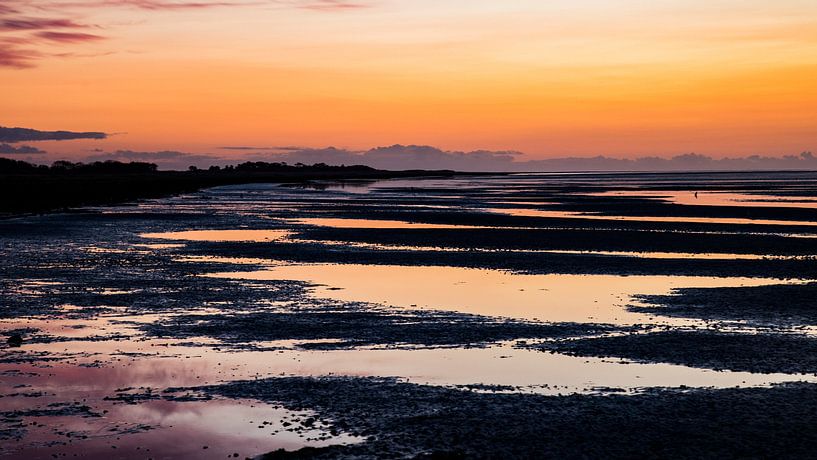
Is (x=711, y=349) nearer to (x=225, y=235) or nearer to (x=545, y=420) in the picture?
(x=545, y=420)

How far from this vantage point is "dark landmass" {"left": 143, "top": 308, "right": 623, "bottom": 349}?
57.4 ft

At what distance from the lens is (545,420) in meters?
11.8

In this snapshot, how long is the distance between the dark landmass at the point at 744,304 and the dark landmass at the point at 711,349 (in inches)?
88.3

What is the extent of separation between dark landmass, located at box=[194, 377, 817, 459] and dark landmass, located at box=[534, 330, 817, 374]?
5.31 feet

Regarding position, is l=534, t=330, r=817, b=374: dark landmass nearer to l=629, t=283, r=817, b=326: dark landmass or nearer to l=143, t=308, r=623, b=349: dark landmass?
l=143, t=308, r=623, b=349: dark landmass

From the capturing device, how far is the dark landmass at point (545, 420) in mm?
10602

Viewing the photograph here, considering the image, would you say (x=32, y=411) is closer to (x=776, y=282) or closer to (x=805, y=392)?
(x=805, y=392)

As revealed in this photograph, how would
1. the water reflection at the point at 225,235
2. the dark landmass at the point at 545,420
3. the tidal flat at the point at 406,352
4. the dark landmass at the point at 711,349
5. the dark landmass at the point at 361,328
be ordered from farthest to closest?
1. the water reflection at the point at 225,235
2. the dark landmass at the point at 361,328
3. the dark landmass at the point at 711,349
4. the tidal flat at the point at 406,352
5. the dark landmass at the point at 545,420

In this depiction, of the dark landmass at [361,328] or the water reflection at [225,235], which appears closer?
the dark landmass at [361,328]

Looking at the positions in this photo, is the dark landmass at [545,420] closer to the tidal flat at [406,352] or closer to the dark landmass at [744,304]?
the tidal flat at [406,352]

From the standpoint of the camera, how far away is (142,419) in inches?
466

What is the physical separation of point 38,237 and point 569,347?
102ft

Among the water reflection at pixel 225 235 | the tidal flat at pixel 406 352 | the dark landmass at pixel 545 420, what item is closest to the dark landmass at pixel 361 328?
the tidal flat at pixel 406 352

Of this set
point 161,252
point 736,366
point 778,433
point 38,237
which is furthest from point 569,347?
point 38,237
